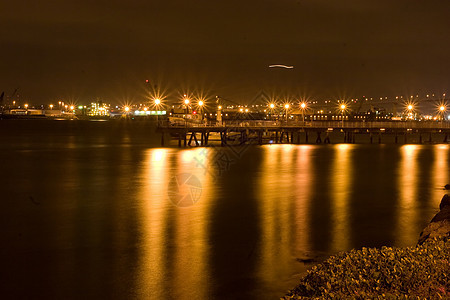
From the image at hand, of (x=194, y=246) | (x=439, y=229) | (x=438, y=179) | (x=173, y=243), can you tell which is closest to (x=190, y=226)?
(x=173, y=243)

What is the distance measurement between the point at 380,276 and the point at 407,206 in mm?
18089

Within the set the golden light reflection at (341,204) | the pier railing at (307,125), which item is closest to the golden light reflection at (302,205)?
the golden light reflection at (341,204)

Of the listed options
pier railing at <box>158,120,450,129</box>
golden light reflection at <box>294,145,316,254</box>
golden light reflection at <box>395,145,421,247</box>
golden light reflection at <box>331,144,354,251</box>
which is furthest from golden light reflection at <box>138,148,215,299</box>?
pier railing at <box>158,120,450,129</box>

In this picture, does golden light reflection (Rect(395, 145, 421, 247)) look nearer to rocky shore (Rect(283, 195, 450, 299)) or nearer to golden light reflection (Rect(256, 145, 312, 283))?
golden light reflection (Rect(256, 145, 312, 283))

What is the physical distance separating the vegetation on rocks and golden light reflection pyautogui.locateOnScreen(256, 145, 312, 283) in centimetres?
571

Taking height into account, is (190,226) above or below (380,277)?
below

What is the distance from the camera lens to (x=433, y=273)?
21.7 feet

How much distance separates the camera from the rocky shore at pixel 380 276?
20.6 ft

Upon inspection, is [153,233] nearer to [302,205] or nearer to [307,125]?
[302,205]

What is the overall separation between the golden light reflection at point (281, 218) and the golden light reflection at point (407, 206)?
3328mm

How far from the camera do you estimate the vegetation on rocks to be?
627cm

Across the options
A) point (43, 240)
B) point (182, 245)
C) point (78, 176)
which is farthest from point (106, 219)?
point (78, 176)

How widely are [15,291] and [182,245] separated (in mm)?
5238

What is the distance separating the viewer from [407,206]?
23594 mm
